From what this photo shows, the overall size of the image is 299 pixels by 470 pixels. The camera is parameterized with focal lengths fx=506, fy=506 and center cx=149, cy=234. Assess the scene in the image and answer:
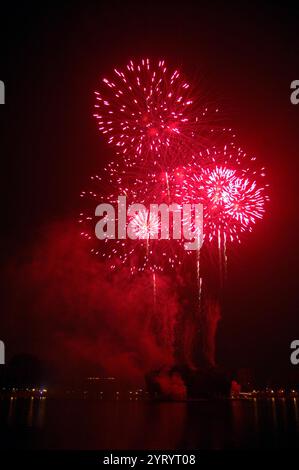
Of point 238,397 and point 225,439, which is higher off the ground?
point 225,439

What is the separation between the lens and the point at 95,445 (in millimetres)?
22094

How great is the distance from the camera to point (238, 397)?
7788 centimetres
